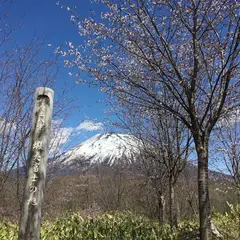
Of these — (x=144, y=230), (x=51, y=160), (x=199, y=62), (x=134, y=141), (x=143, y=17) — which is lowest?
(x=144, y=230)

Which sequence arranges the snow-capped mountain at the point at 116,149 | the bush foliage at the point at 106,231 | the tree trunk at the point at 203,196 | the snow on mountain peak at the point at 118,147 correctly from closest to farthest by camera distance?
the tree trunk at the point at 203,196 → the bush foliage at the point at 106,231 → the snow on mountain peak at the point at 118,147 → the snow-capped mountain at the point at 116,149

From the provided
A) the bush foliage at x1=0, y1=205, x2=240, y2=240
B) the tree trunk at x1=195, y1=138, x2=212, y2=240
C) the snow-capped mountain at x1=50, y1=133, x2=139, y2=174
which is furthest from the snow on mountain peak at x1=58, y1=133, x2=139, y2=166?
the tree trunk at x1=195, y1=138, x2=212, y2=240

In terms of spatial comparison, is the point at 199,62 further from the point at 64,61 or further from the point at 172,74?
the point at 64,61

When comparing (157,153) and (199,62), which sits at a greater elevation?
(199,62)

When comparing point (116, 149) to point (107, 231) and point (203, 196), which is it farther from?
point (203, 196)

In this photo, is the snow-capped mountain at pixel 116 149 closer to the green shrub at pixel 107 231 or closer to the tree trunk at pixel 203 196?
the green shrub at pixel 107 231

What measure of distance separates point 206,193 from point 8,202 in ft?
28.6

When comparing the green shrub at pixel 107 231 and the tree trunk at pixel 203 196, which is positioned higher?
the tree trunk at pixel 203 196

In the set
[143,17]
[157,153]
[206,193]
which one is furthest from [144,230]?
[143,17]

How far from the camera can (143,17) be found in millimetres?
5641

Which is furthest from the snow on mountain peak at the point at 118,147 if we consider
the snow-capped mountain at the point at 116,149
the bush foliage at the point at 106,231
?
Answer: the bush foliage at the point at 106,231

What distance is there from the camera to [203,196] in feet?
17.1

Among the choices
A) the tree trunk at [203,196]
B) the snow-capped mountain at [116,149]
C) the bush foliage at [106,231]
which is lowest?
the bush foliage at [106,231]

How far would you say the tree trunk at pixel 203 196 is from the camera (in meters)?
5.17
